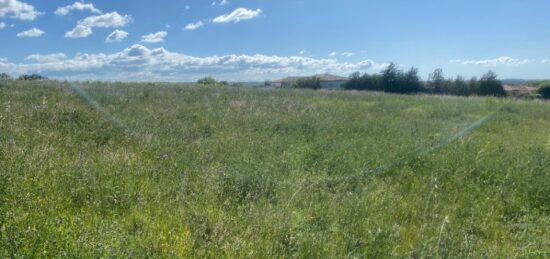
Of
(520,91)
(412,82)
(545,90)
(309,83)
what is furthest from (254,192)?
(545,90)

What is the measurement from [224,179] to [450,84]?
2459 inches

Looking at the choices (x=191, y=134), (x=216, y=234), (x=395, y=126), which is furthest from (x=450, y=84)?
(x=216, y=234)

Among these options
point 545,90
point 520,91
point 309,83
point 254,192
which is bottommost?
point 254,192

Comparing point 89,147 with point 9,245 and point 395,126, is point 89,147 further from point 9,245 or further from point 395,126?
point 395,126

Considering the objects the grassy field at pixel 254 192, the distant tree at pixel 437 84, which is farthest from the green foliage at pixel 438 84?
the grassy field at pixel 254 192

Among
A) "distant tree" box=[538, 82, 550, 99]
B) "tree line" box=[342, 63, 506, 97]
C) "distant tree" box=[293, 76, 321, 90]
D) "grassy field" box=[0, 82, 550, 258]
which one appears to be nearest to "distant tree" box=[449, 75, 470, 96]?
"tree line" box=[342, 63, 506, 97]

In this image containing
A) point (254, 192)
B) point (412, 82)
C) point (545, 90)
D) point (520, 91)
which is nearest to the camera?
point (254, 192)

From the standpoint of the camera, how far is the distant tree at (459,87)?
2356 inches

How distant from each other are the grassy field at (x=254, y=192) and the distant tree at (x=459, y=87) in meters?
55.3

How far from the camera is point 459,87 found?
60.3 metres

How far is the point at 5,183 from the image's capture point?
4109mm

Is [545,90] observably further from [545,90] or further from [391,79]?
[391,79]

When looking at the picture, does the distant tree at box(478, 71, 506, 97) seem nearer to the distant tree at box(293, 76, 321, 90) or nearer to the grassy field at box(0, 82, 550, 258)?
the distant tree at box(293, 76, 321, 90)

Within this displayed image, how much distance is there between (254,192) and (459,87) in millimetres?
61739
